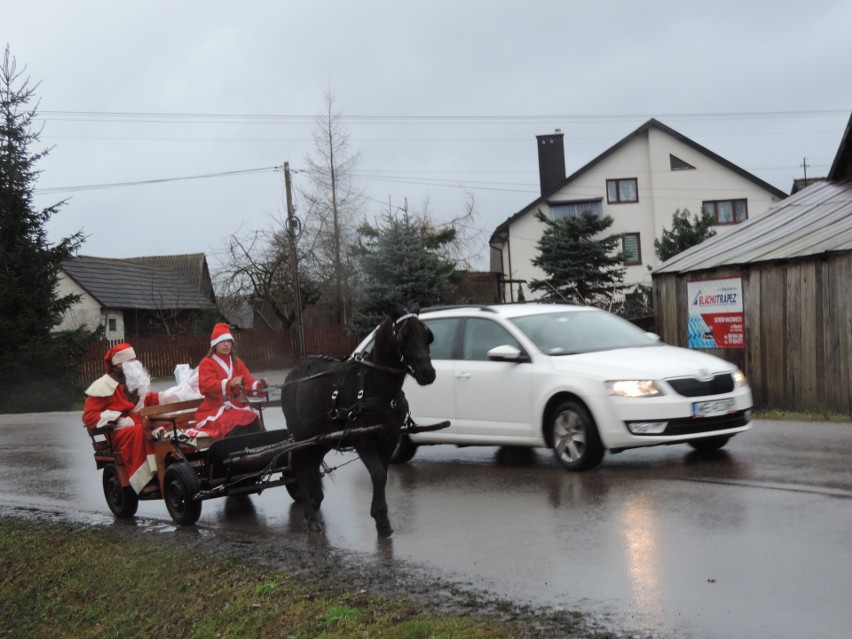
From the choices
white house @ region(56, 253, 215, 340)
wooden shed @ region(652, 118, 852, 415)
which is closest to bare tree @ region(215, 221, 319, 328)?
white house @ region(56, 253, 215, 340)

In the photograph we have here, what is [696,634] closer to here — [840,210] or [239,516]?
[239,516]

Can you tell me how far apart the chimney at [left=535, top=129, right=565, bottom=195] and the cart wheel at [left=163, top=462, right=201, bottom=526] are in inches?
1908

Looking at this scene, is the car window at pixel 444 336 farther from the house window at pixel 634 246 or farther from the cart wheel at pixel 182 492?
the house window at pixel 634 246

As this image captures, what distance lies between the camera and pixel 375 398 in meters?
8.47

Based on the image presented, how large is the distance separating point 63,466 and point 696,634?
11.4 meters

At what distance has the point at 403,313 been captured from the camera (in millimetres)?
8477

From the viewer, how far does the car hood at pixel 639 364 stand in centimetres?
1048

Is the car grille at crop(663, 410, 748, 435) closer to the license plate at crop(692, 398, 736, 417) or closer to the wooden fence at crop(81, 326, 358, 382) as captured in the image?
the license plate at crop(692, 398, 736, 417)

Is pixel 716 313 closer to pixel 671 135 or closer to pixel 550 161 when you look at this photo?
pixel 671 135

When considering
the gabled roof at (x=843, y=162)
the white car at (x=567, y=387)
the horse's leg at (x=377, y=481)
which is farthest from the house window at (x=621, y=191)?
the horse's leg at (x=377, y=481)

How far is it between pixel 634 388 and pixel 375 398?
313cm

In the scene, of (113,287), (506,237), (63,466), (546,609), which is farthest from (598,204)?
(546,609)

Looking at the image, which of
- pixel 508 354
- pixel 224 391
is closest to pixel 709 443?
pixel 508 354

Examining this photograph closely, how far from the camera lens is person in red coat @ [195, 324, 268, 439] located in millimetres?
9633
